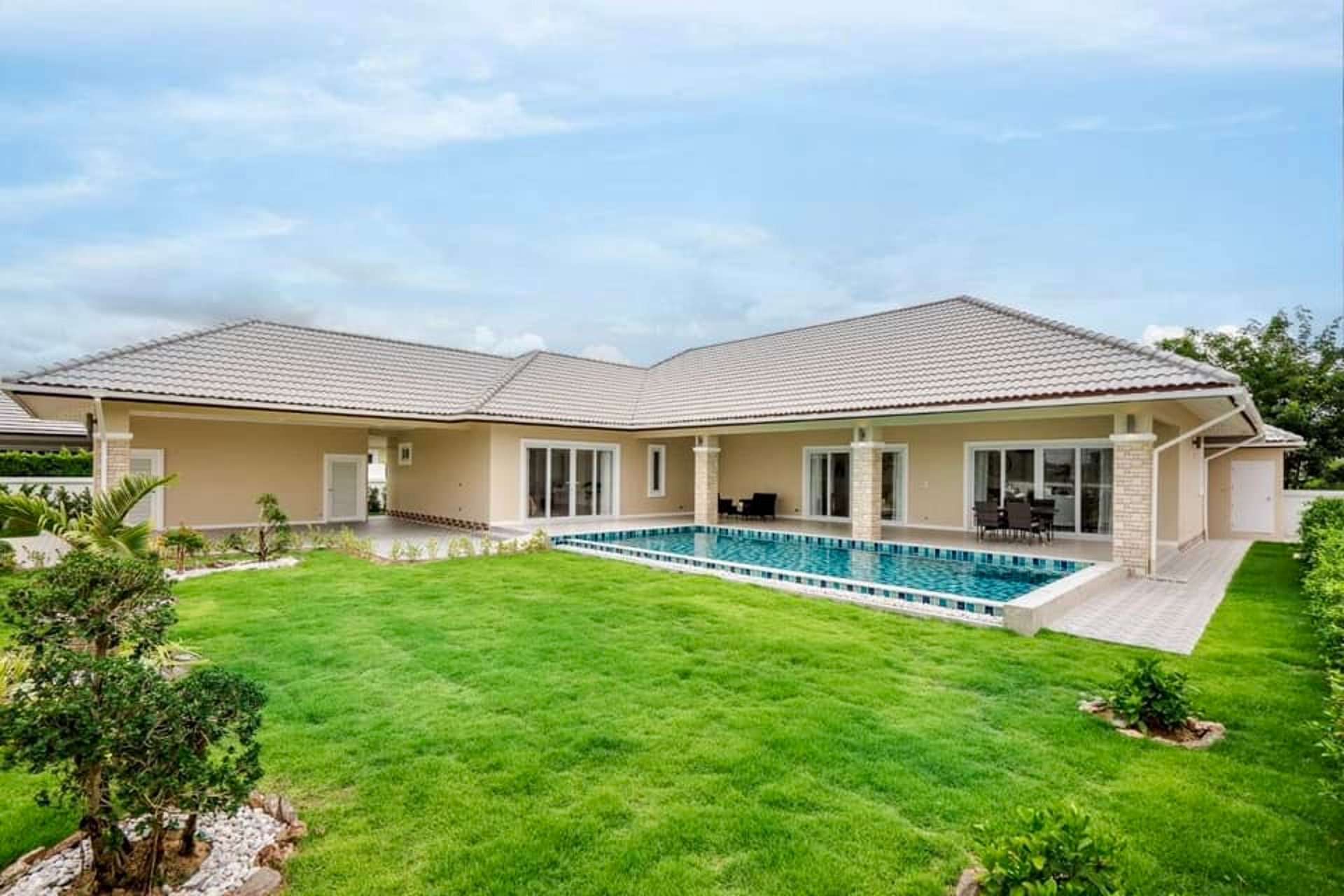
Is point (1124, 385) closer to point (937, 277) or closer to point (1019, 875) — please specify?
point (1019, 875)

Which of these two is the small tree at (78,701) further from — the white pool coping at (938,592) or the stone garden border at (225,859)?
the white pool coping at (938,592)

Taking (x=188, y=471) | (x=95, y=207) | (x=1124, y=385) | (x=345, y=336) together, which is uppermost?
(x=95, y=207)

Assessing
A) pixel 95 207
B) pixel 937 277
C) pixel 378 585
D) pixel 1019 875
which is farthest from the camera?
pixel 937 277

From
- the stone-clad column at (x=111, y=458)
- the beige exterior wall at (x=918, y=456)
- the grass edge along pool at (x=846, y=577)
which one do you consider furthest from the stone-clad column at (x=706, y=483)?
the stone-clad column at (x=111, y=458)

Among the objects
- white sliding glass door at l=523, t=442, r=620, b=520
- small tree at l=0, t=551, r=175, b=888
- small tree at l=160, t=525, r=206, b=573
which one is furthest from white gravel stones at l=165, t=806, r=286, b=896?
white sliding glass door at l=523, t=442, r=620, b=520

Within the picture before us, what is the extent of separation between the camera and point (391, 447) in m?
24.6

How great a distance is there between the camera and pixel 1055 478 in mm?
18141

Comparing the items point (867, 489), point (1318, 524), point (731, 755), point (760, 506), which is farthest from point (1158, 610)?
point (760, 506)

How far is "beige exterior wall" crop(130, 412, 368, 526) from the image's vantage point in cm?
1798

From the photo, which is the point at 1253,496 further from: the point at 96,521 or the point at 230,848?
the point at 96,521

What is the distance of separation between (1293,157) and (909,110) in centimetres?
996

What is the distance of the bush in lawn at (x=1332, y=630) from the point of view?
4.18 meters

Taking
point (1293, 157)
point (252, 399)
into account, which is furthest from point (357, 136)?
point (1293, 157)

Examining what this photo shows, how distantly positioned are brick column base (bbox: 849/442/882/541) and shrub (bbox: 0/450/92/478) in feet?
77.6
